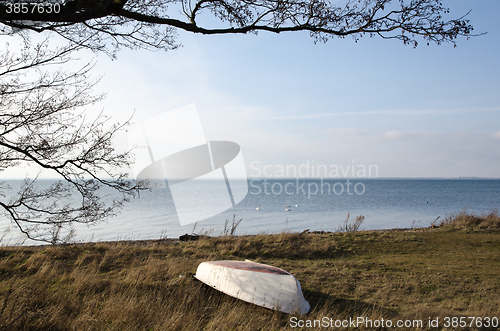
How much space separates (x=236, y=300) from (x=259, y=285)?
1.64ft

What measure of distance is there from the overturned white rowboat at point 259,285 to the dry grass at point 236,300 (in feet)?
0.51

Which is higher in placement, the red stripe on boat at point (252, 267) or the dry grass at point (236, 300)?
the red stripe on boat at point (252, 267)

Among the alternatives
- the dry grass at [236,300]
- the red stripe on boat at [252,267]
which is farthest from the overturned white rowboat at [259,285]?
the dry grass at [236,300]

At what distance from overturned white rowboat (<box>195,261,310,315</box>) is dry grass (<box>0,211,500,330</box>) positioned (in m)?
0.16

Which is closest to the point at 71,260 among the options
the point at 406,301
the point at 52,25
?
the point at 52,25

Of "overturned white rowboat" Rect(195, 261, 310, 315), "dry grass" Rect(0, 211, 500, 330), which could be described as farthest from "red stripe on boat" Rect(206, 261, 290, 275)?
"dry grass" Rect(0, 211, 500, 330)

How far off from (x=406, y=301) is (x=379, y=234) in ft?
22.3

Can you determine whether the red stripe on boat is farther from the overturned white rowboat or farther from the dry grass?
the dry grass

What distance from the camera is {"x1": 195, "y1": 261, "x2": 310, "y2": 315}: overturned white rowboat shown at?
534 cm

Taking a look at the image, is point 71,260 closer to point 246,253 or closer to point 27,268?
point 27,268

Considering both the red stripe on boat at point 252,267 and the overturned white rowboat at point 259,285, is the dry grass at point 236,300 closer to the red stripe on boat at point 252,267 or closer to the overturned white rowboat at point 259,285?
the overturned white rowboat at point 259,285

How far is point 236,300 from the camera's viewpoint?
5641 millimetres

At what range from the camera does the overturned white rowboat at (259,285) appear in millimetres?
5344

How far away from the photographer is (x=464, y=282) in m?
7.06
